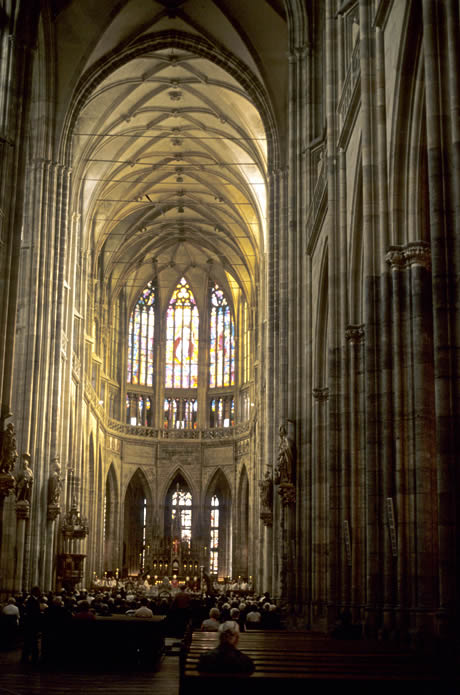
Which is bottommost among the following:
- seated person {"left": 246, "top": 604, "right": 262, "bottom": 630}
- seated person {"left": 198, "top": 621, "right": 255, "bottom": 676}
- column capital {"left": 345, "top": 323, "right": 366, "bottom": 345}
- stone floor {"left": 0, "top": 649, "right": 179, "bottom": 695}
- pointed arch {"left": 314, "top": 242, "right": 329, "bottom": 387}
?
stone floor {"left": 0, "top": 649, "right": 179, "bottom": 695}

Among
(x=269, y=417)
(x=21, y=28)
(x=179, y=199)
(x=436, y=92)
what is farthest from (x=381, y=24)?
(x=179, y=199)

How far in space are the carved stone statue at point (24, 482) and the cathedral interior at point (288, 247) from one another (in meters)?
0.07

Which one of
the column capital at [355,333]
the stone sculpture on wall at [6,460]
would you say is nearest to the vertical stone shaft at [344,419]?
the column capital at [355,333]

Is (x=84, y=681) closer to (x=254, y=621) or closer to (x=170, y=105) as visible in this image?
(x=254, y=621)

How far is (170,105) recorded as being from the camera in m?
40.8

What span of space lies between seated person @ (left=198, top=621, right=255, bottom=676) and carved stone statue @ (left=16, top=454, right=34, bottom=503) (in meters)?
21.5

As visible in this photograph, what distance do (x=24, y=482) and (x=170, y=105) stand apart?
1972 cm

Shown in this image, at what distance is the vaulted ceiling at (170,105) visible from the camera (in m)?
32.9

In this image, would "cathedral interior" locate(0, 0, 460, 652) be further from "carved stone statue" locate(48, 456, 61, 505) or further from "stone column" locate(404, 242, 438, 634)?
"carved stone statue" locate(48, 456, 61, 505)

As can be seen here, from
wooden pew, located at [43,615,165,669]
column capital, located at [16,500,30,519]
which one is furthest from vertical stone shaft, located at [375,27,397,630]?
column capital, located at [16,500,30,519]

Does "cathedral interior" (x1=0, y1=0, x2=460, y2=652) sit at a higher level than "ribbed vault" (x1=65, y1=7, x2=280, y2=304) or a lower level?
lower

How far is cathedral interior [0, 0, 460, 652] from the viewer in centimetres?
1208

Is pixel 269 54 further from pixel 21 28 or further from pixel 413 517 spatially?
pixel 413 517

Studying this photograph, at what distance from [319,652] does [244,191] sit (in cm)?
3697
